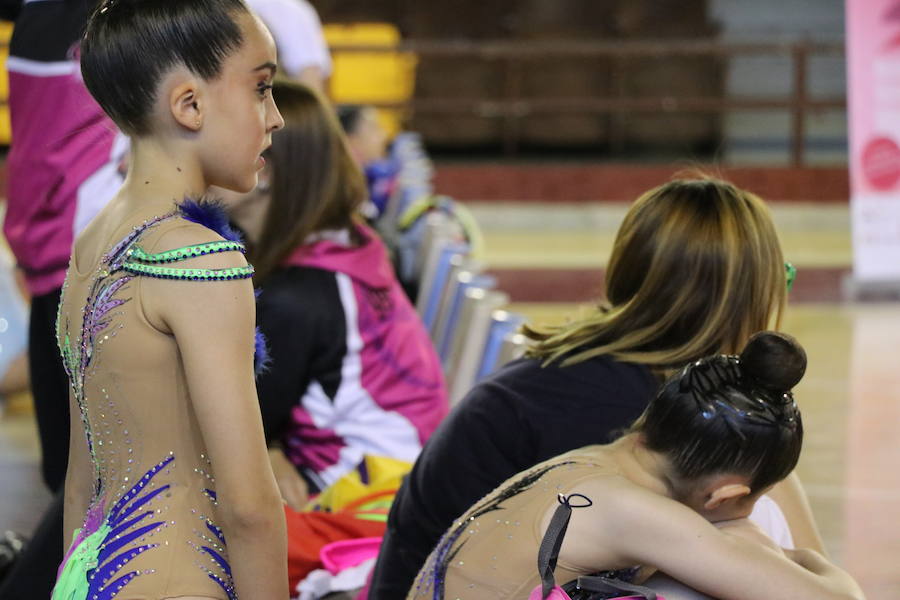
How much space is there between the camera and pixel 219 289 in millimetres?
1534

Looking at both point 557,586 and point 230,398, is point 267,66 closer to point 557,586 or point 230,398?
point 230,398

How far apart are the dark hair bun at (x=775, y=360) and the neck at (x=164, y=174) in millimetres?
710

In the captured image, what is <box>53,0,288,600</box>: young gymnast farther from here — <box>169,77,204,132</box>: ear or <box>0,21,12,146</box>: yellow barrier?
<box>0,21,12,146</box>: yellow barrier

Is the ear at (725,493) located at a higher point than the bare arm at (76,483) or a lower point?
lower

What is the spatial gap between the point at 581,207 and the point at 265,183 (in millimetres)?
9055

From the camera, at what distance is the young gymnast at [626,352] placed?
6.91 ft

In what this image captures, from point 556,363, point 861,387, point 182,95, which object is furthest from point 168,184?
point 861,387

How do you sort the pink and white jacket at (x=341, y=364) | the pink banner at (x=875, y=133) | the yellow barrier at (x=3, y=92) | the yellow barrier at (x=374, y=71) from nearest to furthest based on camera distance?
the pink and white jacket at (x=341, y=364), the pink banner at (x=875, y=133), the yellow barrier at (x=3, y=92), the yellow barrier at (x=374, y=71)

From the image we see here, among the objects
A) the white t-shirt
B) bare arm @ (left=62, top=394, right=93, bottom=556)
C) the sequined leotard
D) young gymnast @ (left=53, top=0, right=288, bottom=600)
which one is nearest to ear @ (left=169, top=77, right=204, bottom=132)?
young gymnast @ (left=53, top=0, right=288, bottom=600)

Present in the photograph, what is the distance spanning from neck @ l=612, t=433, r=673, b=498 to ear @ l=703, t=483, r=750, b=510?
6 cm

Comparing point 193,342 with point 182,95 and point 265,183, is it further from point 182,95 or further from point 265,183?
point 265,183

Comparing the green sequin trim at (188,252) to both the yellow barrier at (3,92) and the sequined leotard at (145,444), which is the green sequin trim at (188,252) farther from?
the yellow barrier at (3,92)

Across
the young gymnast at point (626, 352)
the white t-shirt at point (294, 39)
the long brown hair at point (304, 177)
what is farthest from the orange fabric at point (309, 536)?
the white t-shirt at point (294, 39)

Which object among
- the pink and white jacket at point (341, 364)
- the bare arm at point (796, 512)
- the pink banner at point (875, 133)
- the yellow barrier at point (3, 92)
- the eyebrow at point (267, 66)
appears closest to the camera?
the eyebrow at point (267, 66)
